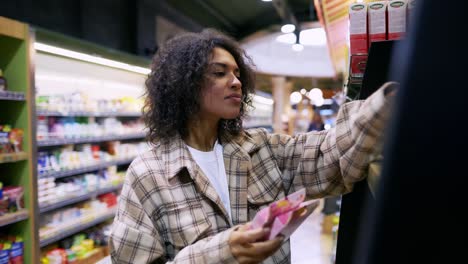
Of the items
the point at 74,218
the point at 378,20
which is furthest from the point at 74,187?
the point at 378,20

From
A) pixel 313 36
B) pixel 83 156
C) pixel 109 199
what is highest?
pixel 313 36

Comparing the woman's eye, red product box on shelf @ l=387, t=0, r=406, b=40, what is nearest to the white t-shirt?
the woman's eye

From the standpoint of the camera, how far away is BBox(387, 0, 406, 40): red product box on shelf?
3.42 feet

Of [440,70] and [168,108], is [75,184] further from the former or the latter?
[440,70]

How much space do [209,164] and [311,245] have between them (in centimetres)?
384

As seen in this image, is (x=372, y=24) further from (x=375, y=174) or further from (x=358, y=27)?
(x=375, y=174)

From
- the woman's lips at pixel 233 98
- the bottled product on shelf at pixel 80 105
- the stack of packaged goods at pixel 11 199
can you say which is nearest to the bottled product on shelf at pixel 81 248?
the stack of packaged goods at pixel 11 199

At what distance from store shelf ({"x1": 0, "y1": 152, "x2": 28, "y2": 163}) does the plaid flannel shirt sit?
2.07 metres

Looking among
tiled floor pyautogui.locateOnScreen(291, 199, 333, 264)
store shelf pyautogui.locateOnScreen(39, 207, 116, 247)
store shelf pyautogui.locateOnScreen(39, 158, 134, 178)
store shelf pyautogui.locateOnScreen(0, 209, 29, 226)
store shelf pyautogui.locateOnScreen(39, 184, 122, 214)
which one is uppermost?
store shelf pyautogui.locateOnScreen(39, 158, 134, 178)

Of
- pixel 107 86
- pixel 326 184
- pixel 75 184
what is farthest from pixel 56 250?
pixel 326 184

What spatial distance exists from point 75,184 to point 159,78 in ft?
9.67

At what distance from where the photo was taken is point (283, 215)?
2.36ft

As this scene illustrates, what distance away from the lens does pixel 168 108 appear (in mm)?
1405

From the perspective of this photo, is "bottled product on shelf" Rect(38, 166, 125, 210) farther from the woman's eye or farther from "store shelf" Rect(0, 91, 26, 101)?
the woman's eye
